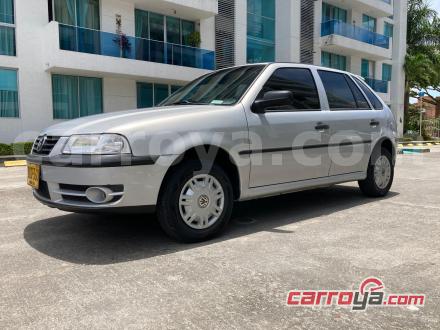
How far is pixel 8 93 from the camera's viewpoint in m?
14.5

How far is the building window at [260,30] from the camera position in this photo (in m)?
22.5

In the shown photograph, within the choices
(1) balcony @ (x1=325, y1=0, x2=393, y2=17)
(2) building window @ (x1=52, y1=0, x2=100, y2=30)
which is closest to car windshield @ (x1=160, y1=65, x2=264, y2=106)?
(2) building window @ (x1=52, y1=0, x2=100, y2=30)

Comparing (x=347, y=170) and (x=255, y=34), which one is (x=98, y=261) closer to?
(x=347, y=170)

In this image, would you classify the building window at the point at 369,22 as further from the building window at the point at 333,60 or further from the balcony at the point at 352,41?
the building window at the point at 333,60

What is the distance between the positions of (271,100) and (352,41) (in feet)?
80.5

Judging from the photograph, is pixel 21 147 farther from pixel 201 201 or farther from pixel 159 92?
pixel 201 201

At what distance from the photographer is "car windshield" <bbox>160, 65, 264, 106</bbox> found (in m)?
4.04

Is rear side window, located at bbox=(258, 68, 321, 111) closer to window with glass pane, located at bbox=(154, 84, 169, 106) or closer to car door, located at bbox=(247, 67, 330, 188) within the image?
car door, located at bbox=(247, 67, 330, 188)

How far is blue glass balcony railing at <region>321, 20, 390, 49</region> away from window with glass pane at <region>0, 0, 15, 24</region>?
690 inches

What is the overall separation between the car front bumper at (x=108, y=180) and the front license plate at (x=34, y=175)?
0.65 feet

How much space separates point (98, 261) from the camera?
10.4 feet

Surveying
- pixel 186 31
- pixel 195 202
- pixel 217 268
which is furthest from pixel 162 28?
pixel 217 268

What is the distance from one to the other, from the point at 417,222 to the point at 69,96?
14279mm

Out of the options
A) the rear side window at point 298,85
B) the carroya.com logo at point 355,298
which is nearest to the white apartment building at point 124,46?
the rear side window at point 298,85
